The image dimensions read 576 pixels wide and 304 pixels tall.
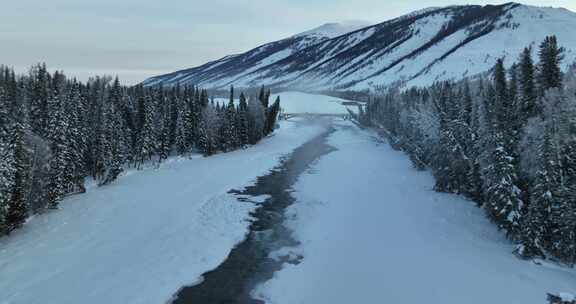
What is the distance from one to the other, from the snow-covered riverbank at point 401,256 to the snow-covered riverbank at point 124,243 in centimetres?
643

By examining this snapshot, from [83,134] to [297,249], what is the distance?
38.6 meters

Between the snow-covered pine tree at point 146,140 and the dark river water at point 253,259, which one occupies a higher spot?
the snow-covered pine tree at point 146,140

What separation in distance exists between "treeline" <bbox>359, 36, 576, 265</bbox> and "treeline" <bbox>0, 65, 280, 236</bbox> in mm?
40049

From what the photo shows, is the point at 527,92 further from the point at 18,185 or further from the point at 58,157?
the point at 58,157

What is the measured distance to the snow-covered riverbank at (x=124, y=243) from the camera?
82.2 ft

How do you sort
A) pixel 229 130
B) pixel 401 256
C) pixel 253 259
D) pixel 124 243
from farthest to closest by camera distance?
pixel 229 130, pixel 124 243, pixel 401 256, pixel 253 259

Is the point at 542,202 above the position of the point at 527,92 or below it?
below

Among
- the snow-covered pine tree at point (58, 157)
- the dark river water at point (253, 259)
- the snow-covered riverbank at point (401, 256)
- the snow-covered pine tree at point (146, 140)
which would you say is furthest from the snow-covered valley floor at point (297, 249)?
the snow-covered pine tree at point (146, 140)

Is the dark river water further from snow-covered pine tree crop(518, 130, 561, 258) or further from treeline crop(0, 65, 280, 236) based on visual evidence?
treeline crop(0, 65, 280, 236)

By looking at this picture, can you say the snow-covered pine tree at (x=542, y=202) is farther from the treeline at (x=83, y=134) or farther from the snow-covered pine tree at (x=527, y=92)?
the treeline at (x=83, y=134)

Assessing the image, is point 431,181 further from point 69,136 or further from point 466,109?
point 69,136

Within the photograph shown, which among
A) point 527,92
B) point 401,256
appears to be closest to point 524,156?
point 527,92

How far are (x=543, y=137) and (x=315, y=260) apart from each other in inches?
736

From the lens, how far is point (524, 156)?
33.9m
